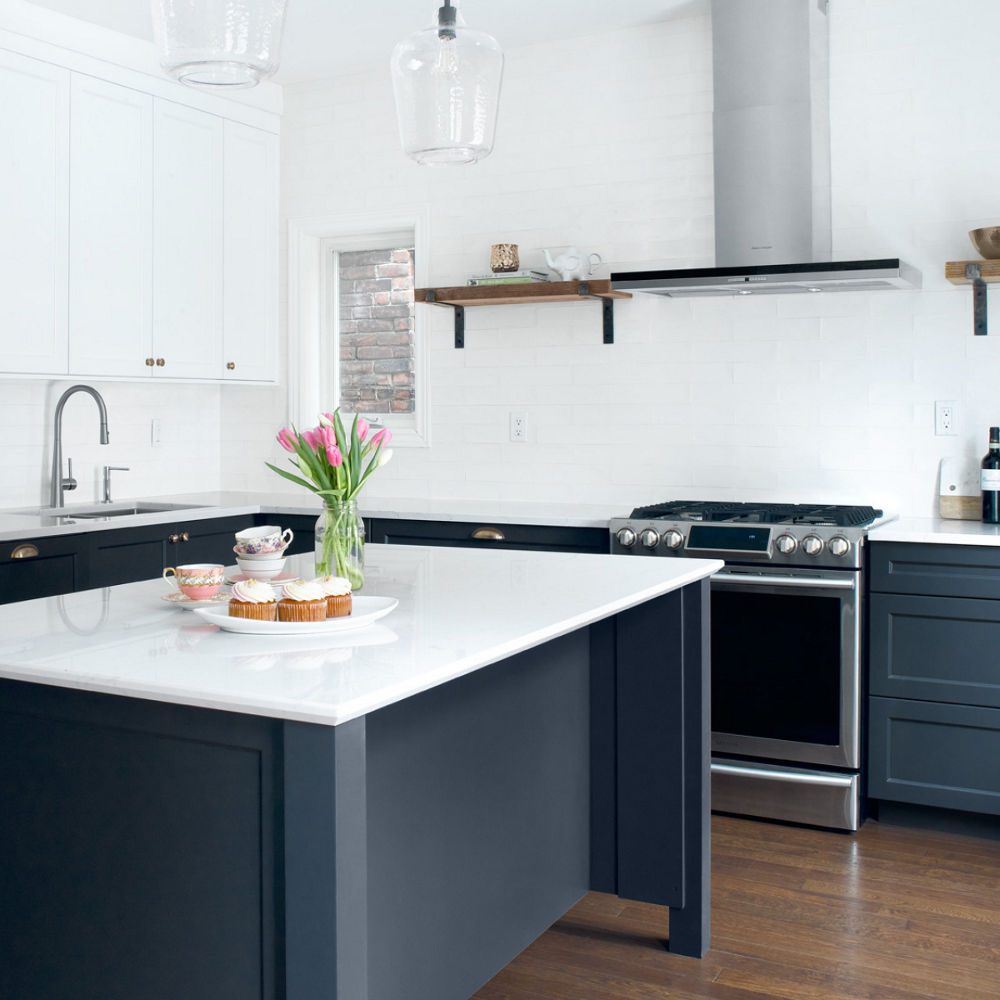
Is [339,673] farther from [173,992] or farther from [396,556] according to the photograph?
[396,556]

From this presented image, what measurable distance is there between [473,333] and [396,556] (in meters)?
2.12

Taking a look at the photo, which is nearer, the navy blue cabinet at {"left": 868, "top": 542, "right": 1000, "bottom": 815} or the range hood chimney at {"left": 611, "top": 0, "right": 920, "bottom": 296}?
the navy blue cabinet at {"left": 868, "top": 542, "right": 1000, "bottom": 815}

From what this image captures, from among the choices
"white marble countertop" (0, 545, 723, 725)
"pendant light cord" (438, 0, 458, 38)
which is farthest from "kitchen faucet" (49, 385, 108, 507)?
"pendant light cord" (438, 0, 458, 38)

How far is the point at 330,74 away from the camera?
16.8 ft

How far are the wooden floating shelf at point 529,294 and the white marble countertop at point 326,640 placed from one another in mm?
1880

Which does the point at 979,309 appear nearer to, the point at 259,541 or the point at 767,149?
the point at 767,149

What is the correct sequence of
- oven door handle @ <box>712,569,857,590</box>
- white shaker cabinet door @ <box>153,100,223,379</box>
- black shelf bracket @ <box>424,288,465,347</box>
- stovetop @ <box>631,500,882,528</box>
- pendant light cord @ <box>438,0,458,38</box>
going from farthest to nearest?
black shelf bracket @ <box>424,288,465,347</box>
white shaker cabinet door @ <box>153,100,223,379</box>
stovetop @ <box>631,500,882,528</box>
oven door handle @ <box>712,569,857,590</box>
pendant light cord @ <box>438,0,458,38</box>

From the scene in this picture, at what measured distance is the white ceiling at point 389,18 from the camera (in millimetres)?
4211

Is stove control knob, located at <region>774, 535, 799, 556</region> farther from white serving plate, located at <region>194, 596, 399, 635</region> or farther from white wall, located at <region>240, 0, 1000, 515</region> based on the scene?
white serving plate, located at <region>194, 596, 399, 635</region>

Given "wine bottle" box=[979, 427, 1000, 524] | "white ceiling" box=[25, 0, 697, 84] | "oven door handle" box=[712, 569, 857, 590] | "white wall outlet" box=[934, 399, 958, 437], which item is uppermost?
"white ceiling" box=[25, 0, 697, 84]

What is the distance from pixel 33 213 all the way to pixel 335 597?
272cm

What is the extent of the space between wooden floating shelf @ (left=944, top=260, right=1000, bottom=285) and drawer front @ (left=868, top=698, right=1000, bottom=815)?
1.38 metres

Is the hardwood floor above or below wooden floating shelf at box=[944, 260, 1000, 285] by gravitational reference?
below

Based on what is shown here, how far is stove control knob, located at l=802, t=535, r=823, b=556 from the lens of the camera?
3.59 meters
